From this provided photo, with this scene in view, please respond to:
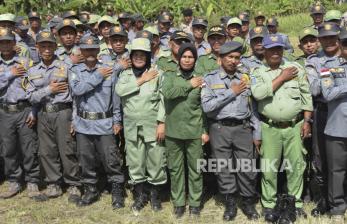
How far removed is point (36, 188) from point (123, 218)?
5.01 feet

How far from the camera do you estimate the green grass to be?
5.48m

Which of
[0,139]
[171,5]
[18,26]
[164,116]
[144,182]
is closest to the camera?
[164,116]

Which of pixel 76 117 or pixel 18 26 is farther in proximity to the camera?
pixel 18 26

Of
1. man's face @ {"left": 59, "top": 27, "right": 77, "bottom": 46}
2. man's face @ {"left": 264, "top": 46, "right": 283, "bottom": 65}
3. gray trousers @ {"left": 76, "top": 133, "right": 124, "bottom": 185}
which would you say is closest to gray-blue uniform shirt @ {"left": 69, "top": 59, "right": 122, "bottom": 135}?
gray trousers @ {"left": 76, "top": 133, "right": 124, "bottom": 185}

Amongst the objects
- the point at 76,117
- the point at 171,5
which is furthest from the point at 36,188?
the point at 171,5

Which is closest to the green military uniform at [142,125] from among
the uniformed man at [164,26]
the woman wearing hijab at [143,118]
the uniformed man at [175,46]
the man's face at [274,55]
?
the woman wearing hijab at [143,118]

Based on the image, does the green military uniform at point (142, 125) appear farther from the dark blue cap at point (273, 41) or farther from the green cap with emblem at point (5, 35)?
the green cap with emblem at point (5, 35)

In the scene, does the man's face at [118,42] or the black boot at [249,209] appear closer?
the black boot at [249,209]

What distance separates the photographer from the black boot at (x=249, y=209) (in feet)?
17.5

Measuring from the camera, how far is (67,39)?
628cm

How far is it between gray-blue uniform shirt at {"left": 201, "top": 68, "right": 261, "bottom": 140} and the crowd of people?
0.5 inches

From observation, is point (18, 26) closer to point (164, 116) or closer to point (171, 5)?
point (164, 116)

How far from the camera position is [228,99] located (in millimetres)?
5035

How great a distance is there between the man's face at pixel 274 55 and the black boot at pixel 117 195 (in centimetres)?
248
